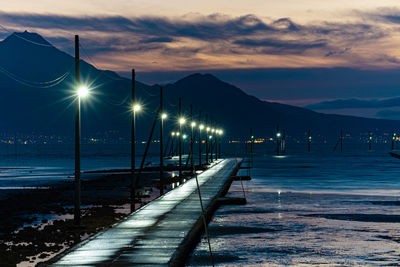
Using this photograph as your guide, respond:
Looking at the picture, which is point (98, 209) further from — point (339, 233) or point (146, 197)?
point (339, 233)

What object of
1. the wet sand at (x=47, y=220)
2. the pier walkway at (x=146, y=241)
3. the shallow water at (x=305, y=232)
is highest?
the pier walkway at (x=146, y=241)

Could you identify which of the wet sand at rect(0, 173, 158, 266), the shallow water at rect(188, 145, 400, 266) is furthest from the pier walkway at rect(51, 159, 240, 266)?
the wet sand at rect(0, 173, 158, 266)

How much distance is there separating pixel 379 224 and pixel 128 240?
40.0 ft

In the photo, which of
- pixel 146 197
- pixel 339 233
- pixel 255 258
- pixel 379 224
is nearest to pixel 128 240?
pixel 255 258

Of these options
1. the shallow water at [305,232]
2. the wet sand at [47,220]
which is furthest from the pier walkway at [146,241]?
the wet sand at [47,220]

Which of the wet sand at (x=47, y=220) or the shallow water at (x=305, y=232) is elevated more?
the shallow water at (x=305, y=232)

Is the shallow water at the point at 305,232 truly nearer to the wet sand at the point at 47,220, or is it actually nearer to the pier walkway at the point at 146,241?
the pier walkway at the point at 146,241

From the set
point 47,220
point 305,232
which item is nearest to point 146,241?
point 305,232

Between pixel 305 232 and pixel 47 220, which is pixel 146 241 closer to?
pixel 305 232

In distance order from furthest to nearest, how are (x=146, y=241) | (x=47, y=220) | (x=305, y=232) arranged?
1. (x=47, y=220)
2. (x=305, y=232)
3. (x=146, y=241)

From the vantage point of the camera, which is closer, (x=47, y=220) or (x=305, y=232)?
(x=305, y=232)

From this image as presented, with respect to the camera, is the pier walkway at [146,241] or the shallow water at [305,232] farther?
the shallow water at [305,232]

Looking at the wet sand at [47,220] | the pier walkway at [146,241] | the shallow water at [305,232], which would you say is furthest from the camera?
the wet sand at [47,220]

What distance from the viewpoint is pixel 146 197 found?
44281 millimetres
